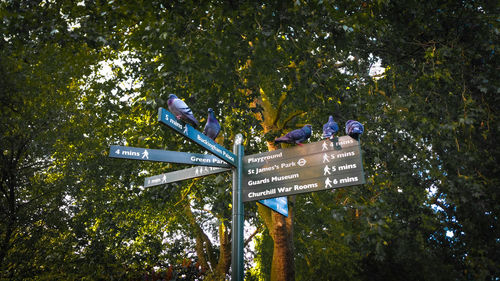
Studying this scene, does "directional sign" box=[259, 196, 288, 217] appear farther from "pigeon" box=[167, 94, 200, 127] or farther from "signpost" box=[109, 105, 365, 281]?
"pigeon" box=[167, 94, 200, 127]

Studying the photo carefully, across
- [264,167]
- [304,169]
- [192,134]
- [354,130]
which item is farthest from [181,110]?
[354,130]

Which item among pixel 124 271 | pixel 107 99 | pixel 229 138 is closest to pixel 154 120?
pixel 107 99

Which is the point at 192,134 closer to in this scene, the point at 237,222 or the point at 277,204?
the point at 237,222

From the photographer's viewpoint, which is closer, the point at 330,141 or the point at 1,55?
the point at 330,141

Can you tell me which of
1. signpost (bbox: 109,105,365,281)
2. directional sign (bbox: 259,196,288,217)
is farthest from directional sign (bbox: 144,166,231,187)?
directional sign (bbox: 259,196,288,217)

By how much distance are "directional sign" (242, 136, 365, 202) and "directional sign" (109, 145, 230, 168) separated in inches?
15.1

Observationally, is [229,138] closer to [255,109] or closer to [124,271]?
[255,109]

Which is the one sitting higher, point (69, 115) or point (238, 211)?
point (69, 115)

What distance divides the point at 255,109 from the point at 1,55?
587cm

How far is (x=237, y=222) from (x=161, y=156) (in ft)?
3.48

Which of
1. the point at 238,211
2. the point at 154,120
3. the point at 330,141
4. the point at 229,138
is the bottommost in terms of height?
the point at 238,211

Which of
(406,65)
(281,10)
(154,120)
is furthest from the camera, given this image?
(154,120)

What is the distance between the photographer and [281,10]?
265 inches

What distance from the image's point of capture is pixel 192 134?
3748 millimetres
